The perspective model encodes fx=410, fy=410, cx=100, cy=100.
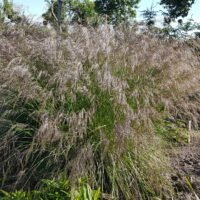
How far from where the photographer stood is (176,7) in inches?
723

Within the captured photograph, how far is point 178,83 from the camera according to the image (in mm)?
4008

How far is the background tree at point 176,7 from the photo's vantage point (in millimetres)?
18233

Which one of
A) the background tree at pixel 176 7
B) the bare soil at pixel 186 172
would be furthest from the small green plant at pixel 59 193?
the background tree at pixel 176 7

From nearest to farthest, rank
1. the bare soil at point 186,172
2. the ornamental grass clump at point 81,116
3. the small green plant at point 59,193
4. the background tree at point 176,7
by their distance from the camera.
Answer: the small green plant at point 59,193 → the ornamental grass clump at point 81,116 → the bare soil at point 186,172 → the background tree at point 176,7

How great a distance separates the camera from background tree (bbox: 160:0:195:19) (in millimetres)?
18233

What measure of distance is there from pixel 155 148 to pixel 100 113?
593mm

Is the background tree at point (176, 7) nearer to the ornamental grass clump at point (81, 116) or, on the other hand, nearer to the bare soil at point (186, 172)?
the bare soil at point (186, 172)

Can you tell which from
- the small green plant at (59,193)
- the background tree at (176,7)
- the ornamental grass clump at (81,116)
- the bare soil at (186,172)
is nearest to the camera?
the small green plant at (59,193)

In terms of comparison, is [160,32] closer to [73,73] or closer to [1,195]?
[73,73]

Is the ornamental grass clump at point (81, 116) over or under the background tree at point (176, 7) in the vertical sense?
under

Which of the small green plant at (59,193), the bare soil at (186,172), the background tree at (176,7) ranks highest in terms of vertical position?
the background tree at (176,7)

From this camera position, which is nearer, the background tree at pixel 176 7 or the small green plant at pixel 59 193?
the small green plant at pixel 59 193

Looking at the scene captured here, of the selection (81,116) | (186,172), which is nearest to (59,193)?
(81,116)

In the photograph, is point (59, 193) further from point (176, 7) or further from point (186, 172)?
point (176, 7)
